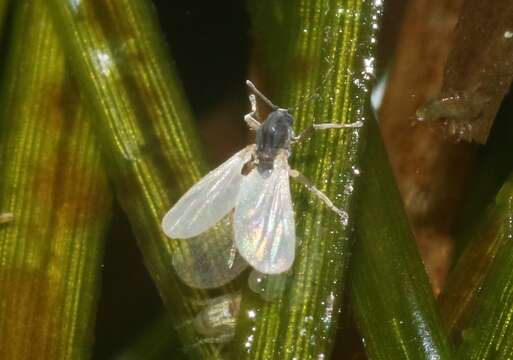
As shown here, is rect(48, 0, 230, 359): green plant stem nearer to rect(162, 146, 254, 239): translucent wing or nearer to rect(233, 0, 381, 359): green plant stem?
rect(162, 146, 254, 239): translucent wing

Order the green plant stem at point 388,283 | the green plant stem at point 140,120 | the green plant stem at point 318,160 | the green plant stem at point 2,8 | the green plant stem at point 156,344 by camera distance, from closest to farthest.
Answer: the green plant stem at point 318,160 < the green plant stem at point 388,283 < the green plant stem at point 140,120 < the green plant stem at point 2,8 < the green plant stem at point 156,344

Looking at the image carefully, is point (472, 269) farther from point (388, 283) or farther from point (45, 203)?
point (45, 203)

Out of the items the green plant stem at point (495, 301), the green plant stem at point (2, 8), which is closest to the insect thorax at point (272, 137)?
the green plant stem at point (495, 301)

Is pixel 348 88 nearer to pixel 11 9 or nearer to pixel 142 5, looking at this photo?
pixel 142 5

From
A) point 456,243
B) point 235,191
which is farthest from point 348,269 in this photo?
point 456,243

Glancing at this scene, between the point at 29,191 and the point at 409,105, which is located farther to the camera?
the point at 409,105

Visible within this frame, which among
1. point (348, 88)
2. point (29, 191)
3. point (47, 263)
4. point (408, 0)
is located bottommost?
point (47, 263)

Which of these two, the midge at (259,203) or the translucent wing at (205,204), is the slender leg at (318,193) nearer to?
the midge at (259,203)
